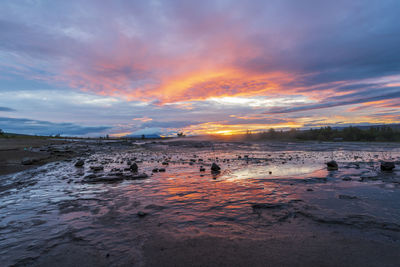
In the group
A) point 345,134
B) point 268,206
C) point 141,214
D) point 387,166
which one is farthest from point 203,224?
point 345,134

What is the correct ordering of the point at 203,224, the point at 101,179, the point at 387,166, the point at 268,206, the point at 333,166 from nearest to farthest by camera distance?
the point at 203,224 < the point at 268,206 < the point at 101,179 < the point at 387,166 < the point at 333,166

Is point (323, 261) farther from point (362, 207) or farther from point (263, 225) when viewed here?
point (362, 207)

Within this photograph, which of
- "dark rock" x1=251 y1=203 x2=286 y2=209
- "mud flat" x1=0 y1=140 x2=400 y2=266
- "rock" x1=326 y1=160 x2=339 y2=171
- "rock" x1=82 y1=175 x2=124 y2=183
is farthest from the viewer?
"rock" x1=326 y1=160 x2=339 y2=171

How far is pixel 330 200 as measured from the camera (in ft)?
19.9

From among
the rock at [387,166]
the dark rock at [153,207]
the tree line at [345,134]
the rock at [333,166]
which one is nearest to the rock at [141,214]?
the dark rock at [153,207]

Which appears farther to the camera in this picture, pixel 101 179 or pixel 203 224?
pixel 101 179

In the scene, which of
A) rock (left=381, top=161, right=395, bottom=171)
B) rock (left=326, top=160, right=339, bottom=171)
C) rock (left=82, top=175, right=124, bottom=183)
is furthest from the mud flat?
rock (left=381, top=161, right=395, bottom=171)

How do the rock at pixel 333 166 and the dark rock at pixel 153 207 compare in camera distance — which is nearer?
the dark rock at pixel 153 207

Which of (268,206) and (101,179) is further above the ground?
(101,179)

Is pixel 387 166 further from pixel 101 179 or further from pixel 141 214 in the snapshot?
pixel 101 179

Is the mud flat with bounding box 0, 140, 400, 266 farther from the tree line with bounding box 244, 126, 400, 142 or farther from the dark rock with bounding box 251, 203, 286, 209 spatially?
the tree line with bounding box 244, 126, 400, 142

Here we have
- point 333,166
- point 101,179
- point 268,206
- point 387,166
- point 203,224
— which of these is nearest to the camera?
point 203,224

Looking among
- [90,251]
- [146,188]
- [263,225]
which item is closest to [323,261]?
[263,225]

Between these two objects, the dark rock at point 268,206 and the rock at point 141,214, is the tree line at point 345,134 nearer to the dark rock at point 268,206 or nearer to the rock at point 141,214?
the dark rock at point 268,206
